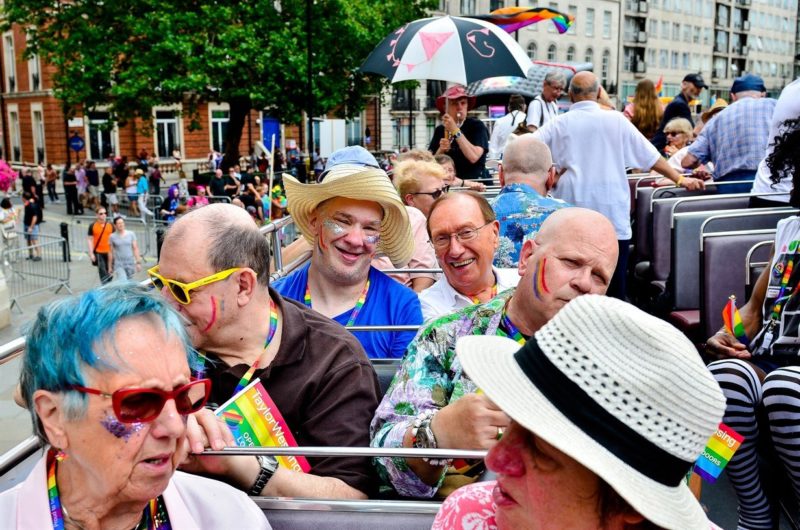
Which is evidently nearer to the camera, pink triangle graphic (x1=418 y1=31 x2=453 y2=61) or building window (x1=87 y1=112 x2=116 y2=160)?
pink triangle graphic (x1=418 y1=31 x2=453 y2=61)

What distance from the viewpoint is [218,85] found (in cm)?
2727

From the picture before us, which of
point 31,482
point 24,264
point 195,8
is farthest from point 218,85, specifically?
point 31,482

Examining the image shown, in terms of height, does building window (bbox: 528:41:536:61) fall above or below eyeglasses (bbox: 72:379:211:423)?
above

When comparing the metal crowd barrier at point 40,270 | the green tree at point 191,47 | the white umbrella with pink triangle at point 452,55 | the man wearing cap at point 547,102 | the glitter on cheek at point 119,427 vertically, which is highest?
the green tree at point 191,47

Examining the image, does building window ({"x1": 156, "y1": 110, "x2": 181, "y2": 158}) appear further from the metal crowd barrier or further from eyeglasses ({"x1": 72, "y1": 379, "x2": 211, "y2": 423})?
eyeglasses ({"x1": 72, "y1": 379, "x2": 211, "y2": 423})

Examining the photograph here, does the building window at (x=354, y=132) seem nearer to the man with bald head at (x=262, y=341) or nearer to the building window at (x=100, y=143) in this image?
the building window at (x=100, y=143)

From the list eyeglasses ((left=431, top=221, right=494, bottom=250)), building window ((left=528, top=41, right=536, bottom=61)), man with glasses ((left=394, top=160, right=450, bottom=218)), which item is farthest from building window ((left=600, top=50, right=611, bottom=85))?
eyeglasses ((left=431, top=221, right=494, bottom=250))

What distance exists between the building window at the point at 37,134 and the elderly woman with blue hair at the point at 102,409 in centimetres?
4458

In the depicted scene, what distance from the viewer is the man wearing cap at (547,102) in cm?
899

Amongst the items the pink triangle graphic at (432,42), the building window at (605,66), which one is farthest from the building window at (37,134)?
the building window at (605,66)

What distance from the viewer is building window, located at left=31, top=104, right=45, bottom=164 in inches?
1652

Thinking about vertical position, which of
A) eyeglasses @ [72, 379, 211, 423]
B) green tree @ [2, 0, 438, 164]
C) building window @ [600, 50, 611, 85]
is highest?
building window @ [600, 50, 611, 85]

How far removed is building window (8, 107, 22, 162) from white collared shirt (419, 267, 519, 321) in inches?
1817

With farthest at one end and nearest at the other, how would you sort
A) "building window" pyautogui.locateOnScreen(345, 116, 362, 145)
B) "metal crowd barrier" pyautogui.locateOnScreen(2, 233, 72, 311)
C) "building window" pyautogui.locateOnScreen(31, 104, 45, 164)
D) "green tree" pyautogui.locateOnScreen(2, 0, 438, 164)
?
"building window" pyautogui.locateOnScreen(345, 116, 362, 145) → "building window" pyautogui.locateOnScreen(31, 104, 45, 164) → "green tree" pyautogui.locateOnScreen(2, 0, 438, 164) → "metal crowd barrier" pyautogui.locateOnScreen(2, 233, 72, 311)
